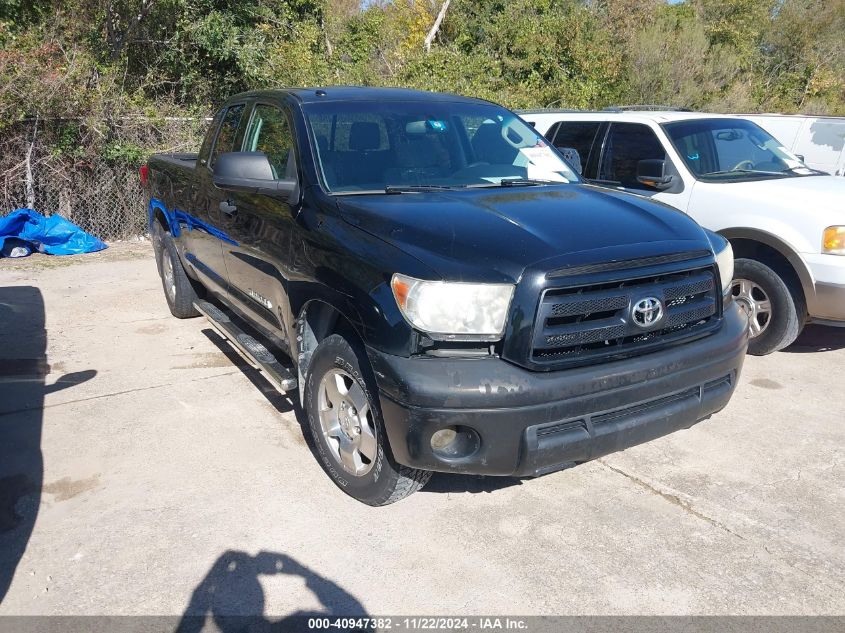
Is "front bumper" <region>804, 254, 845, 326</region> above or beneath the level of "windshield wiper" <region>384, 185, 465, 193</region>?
A: beneath

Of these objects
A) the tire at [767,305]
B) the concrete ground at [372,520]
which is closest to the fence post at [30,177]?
the concrete ground at [372,520]

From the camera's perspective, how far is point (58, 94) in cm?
951

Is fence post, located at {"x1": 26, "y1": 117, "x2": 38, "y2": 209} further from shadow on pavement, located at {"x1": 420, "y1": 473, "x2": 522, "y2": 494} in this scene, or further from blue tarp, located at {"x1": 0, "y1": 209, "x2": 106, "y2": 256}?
shadow on pavement, located at {"x1": 420, "y1": 473, "x2": 522, "y2": 494}

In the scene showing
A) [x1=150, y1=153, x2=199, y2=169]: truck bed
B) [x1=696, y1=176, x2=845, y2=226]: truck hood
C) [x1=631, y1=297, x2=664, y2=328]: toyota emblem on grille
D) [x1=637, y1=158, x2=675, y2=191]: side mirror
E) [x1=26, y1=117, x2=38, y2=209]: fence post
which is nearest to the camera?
[x1=631, y1=297, x2=664, y2=328]: toyota emblem on grille

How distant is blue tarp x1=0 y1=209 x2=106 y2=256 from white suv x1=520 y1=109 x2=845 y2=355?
21.6 ft

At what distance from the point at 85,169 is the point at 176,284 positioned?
4.60 metres

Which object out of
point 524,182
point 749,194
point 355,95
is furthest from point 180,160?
point 749,194

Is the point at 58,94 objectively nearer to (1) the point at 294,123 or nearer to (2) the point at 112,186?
(2) the point at 112,186

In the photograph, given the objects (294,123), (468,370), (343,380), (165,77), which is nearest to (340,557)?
(343,380)

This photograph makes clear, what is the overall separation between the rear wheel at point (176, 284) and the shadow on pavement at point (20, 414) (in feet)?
3.72

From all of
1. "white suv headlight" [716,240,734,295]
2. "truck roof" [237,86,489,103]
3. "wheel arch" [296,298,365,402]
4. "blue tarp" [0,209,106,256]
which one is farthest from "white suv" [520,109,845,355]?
"blue tarp" [0,209,106,256]

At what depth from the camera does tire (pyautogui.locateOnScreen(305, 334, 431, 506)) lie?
329 centimetres

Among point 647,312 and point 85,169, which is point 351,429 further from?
point 85,169

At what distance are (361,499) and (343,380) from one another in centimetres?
60
